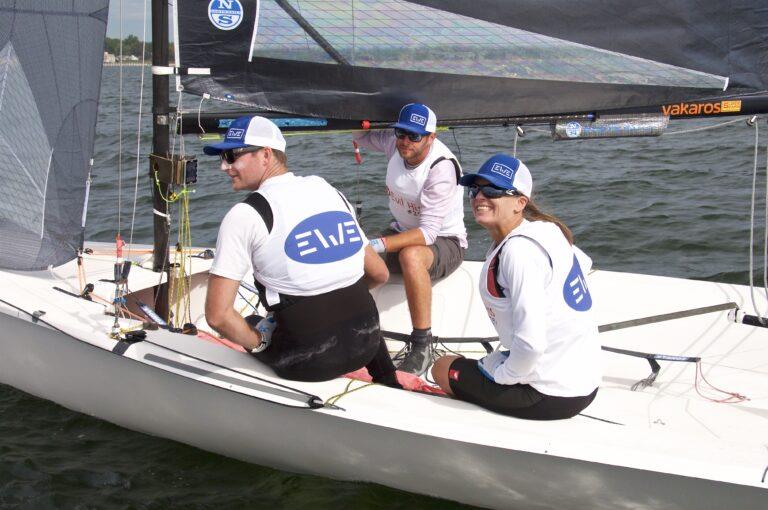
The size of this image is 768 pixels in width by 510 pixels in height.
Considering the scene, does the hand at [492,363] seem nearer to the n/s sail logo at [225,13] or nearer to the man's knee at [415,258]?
the man's knee at [415,258]

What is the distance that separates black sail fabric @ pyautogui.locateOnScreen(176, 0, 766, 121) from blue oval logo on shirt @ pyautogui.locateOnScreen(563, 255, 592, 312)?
1300mm

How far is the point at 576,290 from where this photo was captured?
2.53 metres

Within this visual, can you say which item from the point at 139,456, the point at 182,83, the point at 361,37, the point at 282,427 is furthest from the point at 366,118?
the point at 139,456

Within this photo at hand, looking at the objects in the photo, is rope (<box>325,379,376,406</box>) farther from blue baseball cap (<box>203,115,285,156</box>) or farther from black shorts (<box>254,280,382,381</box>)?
blue baseball cap (<box>203,115,285,156</box>)

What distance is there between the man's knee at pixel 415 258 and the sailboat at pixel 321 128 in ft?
1.28

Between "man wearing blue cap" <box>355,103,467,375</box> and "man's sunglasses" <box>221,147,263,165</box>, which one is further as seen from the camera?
"man wearing blue cap" <box>355,103,467,375</box>

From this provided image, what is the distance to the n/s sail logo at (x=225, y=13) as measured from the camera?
3.52 meters

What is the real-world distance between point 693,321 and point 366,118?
165cm

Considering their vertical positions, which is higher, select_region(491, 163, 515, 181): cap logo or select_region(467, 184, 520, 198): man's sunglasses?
select_region(491, 163, 515, 181): cap logo

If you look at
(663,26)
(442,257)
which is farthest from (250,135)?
(663,26)

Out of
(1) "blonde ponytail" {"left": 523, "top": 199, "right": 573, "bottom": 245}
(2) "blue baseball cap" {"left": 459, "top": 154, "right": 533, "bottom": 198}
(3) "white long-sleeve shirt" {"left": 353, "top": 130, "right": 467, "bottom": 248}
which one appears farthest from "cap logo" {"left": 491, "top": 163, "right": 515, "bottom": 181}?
(3) "white long-sleeve shirt" {"left": 353, "top": 130, "right": 467, "bottom": 248}

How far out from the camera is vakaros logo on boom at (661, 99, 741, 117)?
3521mm

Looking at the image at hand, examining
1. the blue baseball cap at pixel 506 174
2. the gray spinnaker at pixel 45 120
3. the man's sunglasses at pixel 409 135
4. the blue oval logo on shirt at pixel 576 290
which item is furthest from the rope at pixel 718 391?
the gray spinnaker at pixel 45 120

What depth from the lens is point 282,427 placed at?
309cm
